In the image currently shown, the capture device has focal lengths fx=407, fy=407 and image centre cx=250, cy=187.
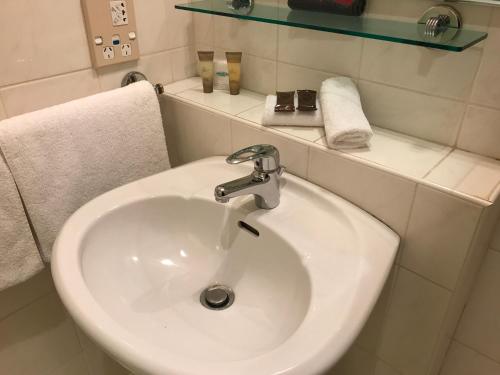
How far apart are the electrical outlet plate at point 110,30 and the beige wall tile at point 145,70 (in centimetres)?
2

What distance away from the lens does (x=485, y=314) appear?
865mm

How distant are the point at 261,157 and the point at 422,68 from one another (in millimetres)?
347

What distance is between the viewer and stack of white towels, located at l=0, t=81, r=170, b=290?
2.57ft

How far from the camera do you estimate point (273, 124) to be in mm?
876

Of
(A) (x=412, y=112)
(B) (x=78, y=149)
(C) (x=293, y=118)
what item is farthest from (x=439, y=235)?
(B) (x=78, y=149)

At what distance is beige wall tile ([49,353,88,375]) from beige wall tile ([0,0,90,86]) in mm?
782

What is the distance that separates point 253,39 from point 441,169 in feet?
1.85

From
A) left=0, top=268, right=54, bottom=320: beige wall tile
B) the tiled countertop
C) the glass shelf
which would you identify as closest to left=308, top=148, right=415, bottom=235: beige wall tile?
the tiled countertop

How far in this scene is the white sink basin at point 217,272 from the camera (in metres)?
0.56

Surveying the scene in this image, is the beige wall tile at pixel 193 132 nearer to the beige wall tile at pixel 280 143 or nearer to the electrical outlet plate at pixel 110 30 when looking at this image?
the beige wall tile at pixel 280 143

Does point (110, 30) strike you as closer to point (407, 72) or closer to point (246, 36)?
point (246, 36)

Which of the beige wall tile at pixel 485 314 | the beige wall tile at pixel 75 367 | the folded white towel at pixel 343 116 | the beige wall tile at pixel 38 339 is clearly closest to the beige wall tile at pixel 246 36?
the folded white towel at pixel 343 116

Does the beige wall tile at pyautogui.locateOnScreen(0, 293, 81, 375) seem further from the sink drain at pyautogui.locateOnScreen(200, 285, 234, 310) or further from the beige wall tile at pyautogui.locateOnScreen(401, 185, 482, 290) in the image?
the beige wall tile at pyautogui.locateOnScreen(401, 185, 482, 290)

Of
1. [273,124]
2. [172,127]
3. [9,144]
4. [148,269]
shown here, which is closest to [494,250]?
[273,124]
